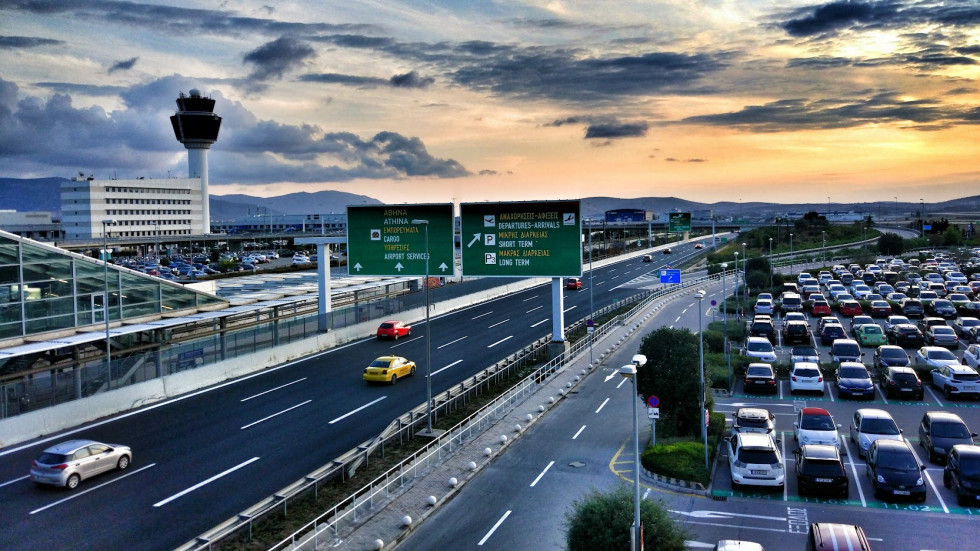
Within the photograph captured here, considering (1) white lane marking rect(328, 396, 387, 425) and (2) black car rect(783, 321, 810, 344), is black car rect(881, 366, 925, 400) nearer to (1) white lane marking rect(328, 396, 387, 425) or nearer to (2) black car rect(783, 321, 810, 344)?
(2) black car rect(783, 321, 810, 344)

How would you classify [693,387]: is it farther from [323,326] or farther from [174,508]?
[323,326]

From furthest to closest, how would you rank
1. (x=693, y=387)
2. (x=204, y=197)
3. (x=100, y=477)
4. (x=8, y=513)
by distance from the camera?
1. (x=204, y=197)
2. (x=693, y=387)
3. (x=100, y=477)
4. (x=8, y=513)

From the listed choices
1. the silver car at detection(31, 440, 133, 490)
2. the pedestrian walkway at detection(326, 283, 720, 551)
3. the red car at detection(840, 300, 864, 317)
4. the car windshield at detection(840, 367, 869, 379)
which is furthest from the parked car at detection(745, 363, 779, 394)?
the silver car at detection(31, 440, 133, 490)

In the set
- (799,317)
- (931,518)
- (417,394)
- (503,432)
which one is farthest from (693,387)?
(799,317)

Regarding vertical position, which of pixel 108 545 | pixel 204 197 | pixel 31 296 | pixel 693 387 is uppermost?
pixel 204 197

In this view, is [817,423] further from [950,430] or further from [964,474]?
[964,474]

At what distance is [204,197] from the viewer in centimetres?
18125

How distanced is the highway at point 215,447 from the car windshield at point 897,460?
633 inches

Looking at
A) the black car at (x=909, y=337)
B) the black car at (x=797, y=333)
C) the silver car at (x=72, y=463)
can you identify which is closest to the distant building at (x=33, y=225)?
the silver car at (x=72, y=463)

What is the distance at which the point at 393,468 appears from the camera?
20703 millimetres

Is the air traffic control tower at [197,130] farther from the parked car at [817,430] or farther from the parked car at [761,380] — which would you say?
the parked car at [817,430]

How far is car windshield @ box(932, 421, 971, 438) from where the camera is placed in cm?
2241

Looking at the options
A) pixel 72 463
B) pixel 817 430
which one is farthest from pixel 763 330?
pixel 72 463

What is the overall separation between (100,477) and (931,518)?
74.4 feet
